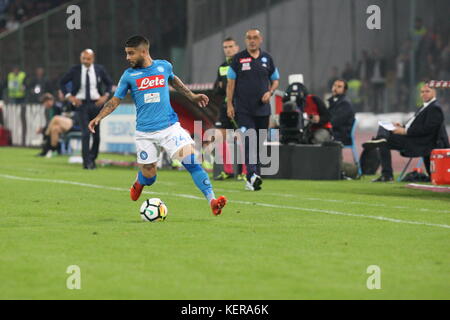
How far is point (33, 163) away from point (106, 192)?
27.3 feet

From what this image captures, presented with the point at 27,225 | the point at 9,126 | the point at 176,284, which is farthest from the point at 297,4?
the point at 176,284

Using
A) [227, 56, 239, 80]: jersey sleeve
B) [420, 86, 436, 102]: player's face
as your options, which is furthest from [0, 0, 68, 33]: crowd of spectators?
[420, 86, 436, 102]: player's face

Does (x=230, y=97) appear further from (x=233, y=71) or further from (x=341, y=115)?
(x=341, y=115)

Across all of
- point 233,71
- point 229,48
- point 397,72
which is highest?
point 229,48

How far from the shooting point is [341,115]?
19.3 metres

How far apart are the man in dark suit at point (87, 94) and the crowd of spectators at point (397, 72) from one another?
26.4ft

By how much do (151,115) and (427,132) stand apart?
6.48 m

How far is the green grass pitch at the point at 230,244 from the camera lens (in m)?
7.17

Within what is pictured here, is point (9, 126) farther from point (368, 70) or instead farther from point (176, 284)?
point (176, 284)

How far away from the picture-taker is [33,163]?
74.9 ft

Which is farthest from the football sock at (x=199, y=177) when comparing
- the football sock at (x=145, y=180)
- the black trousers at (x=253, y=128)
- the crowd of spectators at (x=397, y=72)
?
the crowd of spectators at (x=397, y=72)

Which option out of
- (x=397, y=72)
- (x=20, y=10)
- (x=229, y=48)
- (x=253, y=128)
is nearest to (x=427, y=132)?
(x=253, y=128)

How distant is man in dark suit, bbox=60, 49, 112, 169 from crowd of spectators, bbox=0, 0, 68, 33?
2332 centimetres

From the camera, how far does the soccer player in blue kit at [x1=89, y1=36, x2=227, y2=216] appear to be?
11516 millimetres
